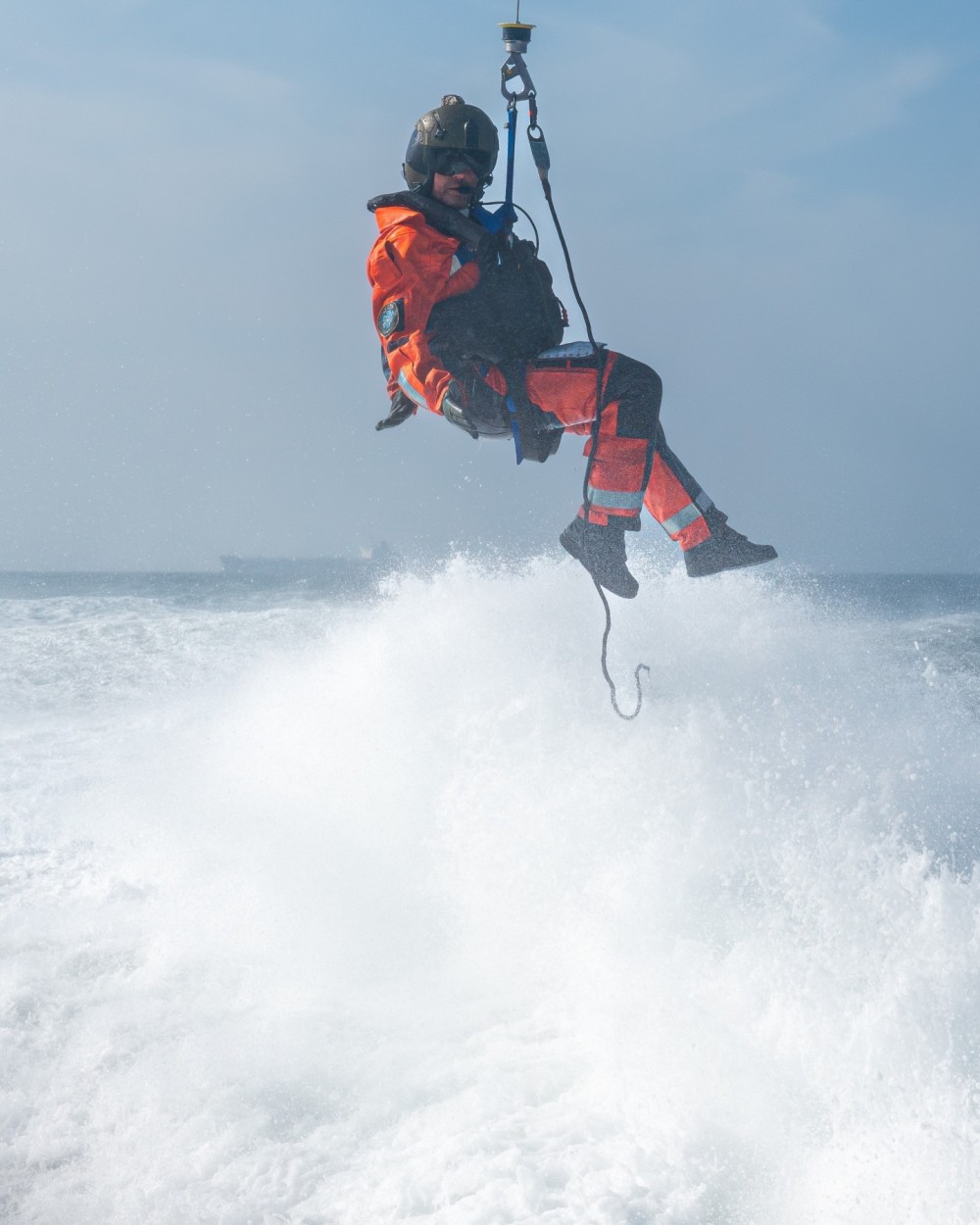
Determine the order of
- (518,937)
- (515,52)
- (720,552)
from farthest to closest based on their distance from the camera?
(518,937) → (720,552) → (515,52)

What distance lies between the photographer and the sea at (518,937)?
273cm

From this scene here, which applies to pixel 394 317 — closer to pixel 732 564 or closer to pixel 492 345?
pixel 492 345

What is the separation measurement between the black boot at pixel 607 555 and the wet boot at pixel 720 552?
0.29 metres

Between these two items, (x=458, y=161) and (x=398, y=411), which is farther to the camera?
(x=398, y=411)

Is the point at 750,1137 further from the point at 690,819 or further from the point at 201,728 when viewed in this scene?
the point at 201,728

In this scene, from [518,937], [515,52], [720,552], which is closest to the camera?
[515,52]

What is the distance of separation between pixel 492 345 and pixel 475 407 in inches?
10.3

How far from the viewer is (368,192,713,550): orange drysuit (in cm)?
374

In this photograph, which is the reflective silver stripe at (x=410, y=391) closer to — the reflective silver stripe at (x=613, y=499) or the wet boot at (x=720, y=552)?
the reflective silver stripe at (x=613, y=499)

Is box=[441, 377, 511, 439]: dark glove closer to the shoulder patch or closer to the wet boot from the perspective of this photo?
the shoulder patch

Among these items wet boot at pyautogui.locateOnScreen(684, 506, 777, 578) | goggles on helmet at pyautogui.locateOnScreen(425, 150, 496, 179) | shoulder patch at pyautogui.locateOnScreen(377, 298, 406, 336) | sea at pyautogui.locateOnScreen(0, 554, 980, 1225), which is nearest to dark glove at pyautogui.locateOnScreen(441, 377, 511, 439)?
shoulder patch at pyautogui.locateOnScreen(377, 298, 406, 336)

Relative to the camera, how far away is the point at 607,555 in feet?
12.8

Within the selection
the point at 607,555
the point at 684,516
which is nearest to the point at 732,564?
the point at 684,516

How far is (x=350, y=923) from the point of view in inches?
176
